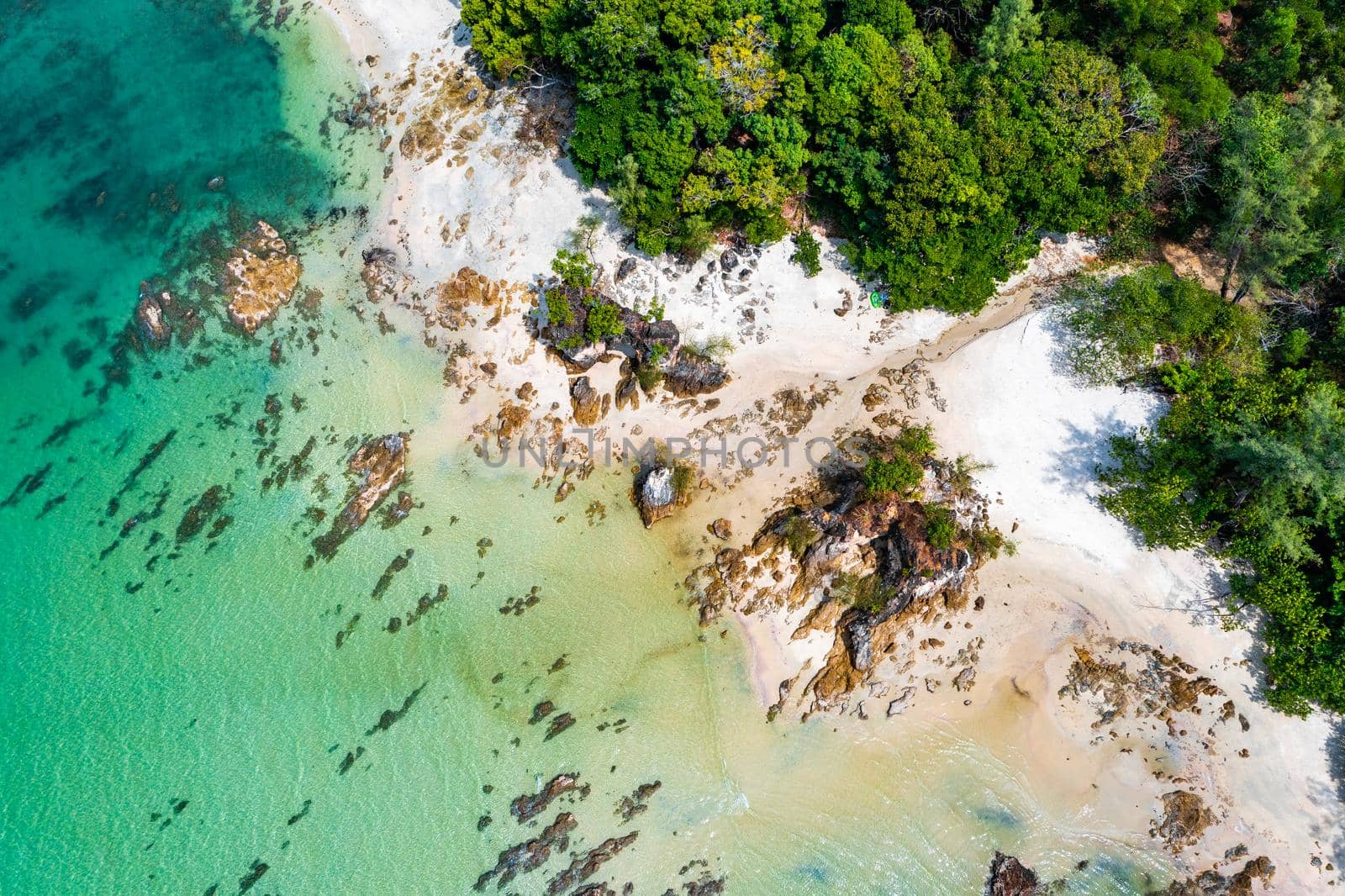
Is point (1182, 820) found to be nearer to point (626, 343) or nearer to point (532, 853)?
point (532, 853)

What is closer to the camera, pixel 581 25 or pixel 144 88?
pixel 581 25

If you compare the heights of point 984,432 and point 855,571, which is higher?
point 984,432

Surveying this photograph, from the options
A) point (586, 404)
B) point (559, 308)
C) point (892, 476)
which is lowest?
point (892, 476)

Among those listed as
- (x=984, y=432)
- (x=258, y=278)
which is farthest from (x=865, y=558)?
(x=258, y=278)

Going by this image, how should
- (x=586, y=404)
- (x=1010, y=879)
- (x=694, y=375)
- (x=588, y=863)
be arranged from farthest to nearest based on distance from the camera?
(x=586, y=404) → (x=694, y=375) → (x=588, y=863) → (x=1010, y=879)

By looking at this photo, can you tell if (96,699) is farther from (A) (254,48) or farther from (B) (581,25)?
(B) (581,25)

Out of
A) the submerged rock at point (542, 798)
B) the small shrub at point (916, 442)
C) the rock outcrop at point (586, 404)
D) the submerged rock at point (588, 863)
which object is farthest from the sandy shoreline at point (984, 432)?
the submerged rock at point (542, 798)

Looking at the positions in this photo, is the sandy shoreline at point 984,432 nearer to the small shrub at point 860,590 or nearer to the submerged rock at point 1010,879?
the small shrub at point 860,590

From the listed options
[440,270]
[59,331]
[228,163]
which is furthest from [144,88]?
[440,270]
